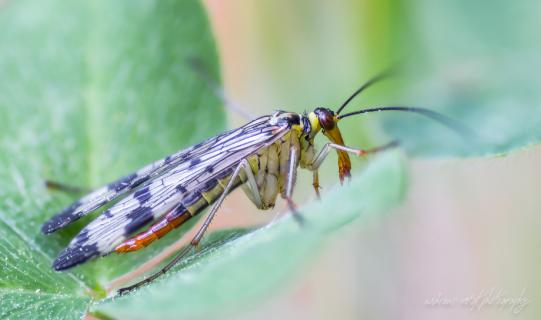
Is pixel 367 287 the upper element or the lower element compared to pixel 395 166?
upper

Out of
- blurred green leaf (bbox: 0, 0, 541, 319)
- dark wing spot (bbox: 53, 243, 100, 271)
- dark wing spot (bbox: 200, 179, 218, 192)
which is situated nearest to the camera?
blurred green leaf (bbox: 0, 0, 541, 319)

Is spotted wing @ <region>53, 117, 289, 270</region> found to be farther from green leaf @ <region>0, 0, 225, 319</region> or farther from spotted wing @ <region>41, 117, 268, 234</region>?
green leaf @ <region>0, 0, 225, 319</region>

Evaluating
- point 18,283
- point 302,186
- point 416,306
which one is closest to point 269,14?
point 302,186

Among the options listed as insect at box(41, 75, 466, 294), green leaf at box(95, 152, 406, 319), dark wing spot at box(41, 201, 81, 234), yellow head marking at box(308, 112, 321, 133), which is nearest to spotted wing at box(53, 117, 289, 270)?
insect at box(41, 75, 466, 294)

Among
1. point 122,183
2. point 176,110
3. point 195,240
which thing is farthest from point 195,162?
point 176,110

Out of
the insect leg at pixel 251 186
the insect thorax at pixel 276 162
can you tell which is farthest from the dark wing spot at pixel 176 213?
the insect thorax at pixel 276 162

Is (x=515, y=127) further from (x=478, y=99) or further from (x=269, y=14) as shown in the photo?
(x=269, y=14)
